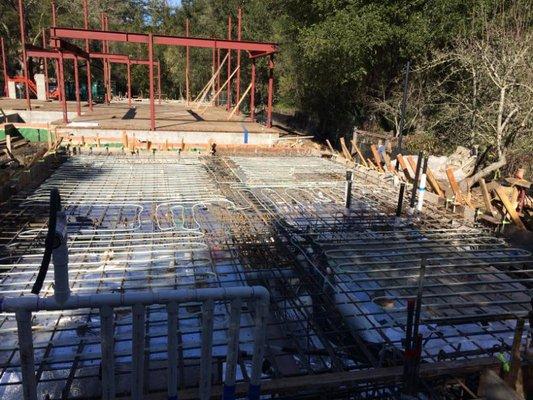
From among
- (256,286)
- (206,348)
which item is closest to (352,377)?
(256,286)

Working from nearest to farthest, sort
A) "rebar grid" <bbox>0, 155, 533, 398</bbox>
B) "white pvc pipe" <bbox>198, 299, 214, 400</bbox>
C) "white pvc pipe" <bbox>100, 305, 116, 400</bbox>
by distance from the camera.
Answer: "white pvc pipe" <bbox>100, 305, 116, 400</bbox> < "white pvc pipe" <bbox>198, 299, 214, 400</bbox> < "rebar grid" <bbox>0, 155, 533, 398</bbox>

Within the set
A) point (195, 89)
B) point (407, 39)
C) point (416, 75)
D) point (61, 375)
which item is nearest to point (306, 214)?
point (61, 375)

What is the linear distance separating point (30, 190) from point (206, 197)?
2.82m

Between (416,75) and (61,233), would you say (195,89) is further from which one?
(61,233)

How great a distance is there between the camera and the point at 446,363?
9.88ft

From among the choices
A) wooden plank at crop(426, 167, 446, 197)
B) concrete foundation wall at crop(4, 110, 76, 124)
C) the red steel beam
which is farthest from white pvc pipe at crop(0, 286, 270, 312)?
concrete foundation wall at crop(4, 110, 76, 124)

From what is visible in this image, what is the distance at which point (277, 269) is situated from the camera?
14.9 ft

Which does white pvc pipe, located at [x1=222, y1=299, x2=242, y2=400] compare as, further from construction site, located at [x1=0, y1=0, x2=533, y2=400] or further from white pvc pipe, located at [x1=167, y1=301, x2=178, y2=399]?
white pvc pipe, located at [x1=167, y1=301, x2=178, y2=399]

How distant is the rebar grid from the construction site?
0.02 metres

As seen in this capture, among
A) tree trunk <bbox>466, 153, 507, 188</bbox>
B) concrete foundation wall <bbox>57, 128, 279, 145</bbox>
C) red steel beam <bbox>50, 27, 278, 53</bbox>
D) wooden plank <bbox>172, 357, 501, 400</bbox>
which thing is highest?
red steel beam <bbox>50, 27, 278, 53</bbox>

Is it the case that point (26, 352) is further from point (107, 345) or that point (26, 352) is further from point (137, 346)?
point (137, 346)

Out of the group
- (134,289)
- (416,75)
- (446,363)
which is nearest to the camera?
(446,363)

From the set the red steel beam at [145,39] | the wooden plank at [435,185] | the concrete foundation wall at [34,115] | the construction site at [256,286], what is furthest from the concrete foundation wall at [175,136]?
the wooden plank at [435,185]

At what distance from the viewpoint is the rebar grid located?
327 cm
